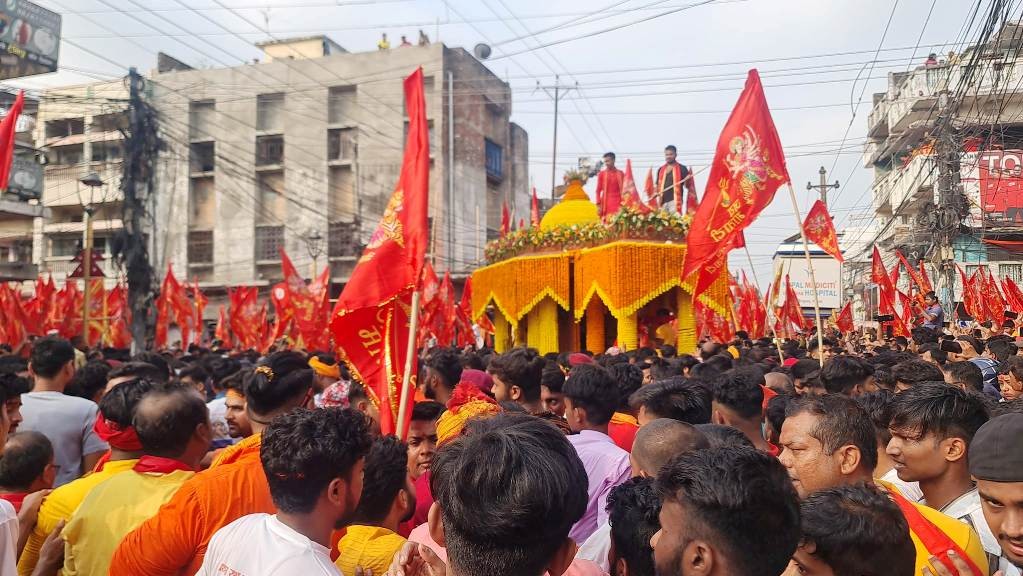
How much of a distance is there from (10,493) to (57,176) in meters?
39.0

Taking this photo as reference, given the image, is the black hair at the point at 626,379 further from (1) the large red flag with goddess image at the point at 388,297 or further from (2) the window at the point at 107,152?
(2) the window at the point at 107,152

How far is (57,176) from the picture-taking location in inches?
1449

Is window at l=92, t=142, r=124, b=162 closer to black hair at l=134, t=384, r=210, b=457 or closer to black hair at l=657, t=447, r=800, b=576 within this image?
black hair at l=134, t=384, r=210, b=457

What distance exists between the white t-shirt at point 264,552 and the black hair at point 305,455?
95mm

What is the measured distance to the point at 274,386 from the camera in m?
3.83

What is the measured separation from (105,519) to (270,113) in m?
35.5

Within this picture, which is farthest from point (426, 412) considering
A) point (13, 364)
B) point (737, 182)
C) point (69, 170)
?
point (69, 170)

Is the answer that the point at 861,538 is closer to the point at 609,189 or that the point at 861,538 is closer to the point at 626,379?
the point at 626,379

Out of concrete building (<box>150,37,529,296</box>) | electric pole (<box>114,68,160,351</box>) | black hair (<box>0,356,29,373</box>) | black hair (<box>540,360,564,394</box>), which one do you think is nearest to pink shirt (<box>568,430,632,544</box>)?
black hair (<box>540,360,564,394</box>)

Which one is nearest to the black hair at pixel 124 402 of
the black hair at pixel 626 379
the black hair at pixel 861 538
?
the black hair at pixel 861 538

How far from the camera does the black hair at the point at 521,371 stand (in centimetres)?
539

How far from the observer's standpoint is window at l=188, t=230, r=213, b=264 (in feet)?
119

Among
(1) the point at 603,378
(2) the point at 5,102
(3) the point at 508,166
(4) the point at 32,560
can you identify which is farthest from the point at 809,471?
(3) the point at 508,166

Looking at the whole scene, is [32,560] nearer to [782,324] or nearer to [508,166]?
[782,324]
